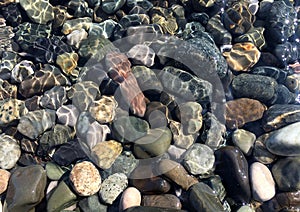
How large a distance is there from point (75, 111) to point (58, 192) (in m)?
1.26

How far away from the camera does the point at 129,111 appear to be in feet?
16.9

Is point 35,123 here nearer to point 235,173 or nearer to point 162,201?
point 162,201

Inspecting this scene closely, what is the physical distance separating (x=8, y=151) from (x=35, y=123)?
0.54 meters

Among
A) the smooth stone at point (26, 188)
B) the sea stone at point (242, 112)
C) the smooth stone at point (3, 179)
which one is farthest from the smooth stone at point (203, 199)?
the smooth stone at point (3, 179)

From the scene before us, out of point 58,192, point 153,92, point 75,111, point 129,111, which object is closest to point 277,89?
point 153,92

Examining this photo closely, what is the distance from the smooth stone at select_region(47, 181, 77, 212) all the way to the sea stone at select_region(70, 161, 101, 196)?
13 centimetres

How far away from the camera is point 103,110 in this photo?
16.8ft

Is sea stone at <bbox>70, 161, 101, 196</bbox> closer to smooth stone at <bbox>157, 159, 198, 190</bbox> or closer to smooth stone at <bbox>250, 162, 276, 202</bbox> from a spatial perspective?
smooth stone at <bbox>157, 159, 198, 190</bbox>

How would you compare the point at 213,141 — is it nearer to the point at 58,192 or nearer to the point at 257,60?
the point at 257,60

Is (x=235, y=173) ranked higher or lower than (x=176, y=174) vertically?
higher

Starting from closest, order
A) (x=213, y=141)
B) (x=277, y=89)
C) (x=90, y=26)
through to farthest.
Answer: (x=213, y=141)
(x=277, y=89)
(x=90, y=26)

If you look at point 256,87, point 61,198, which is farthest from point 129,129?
point 256,87

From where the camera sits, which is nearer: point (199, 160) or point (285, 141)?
point (285, 141)

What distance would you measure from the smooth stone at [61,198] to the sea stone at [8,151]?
834mm
